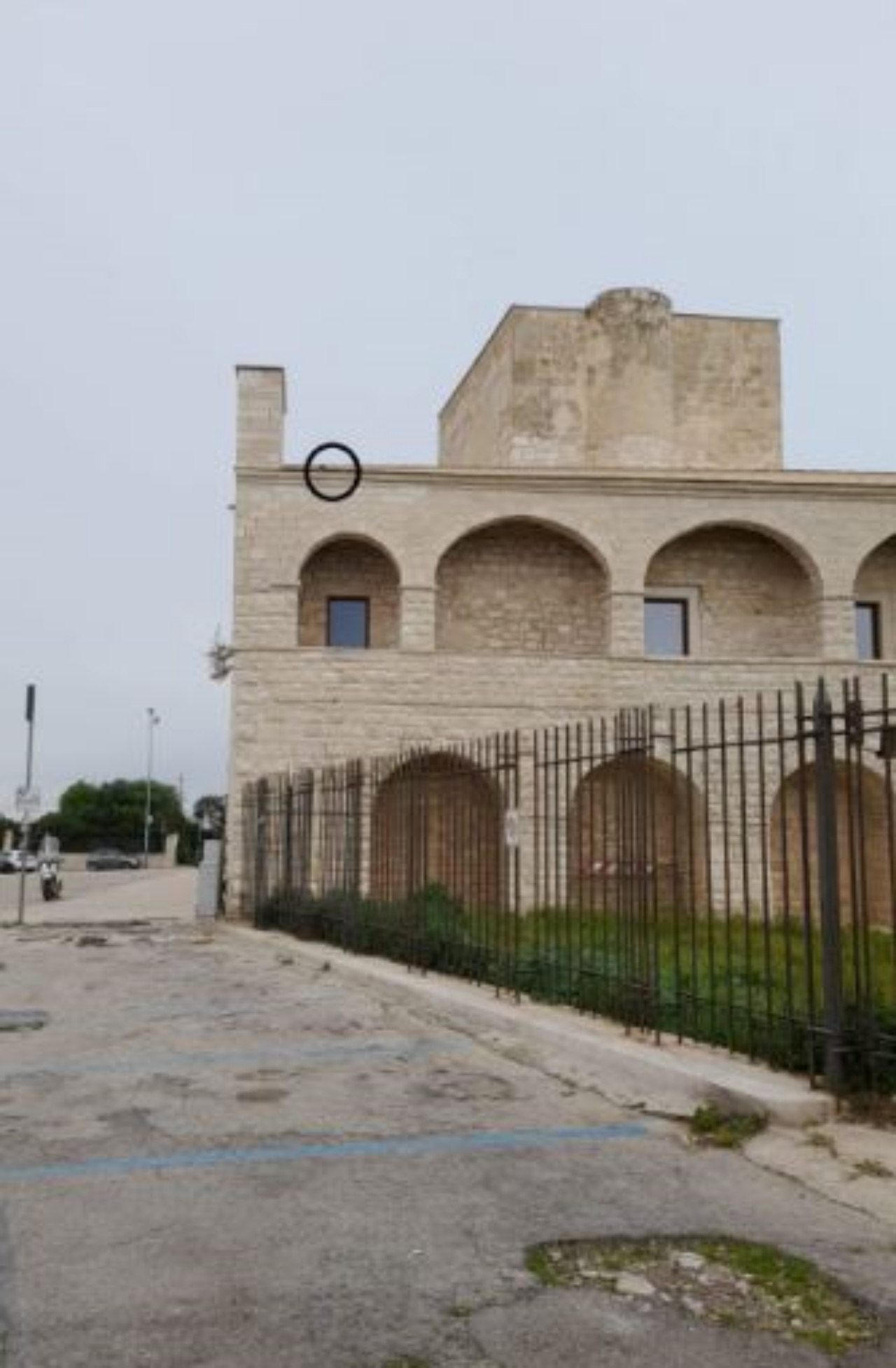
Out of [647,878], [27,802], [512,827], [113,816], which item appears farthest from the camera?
[113,816]

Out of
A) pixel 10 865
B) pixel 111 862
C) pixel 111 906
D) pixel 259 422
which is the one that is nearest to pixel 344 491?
pixel 259 422

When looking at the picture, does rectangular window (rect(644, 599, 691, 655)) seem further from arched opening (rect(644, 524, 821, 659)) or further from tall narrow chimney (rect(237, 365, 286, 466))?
tall narrow chimney (rect(237, 365, 286, 466))

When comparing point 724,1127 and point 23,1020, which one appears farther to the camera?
point 23,1020

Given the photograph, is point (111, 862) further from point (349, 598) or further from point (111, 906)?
point (349, 598)

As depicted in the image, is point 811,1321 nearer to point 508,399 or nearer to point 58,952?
point 58,952

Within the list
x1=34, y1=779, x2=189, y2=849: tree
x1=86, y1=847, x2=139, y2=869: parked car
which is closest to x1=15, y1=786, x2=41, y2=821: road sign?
x1=86, y1=847, x2=139, y2=869: parked car

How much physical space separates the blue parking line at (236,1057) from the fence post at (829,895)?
2715 millimetres

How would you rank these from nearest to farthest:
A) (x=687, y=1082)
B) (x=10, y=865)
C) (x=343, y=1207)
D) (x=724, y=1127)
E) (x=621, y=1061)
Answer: (x=343, y=1207)
(x=724, y=1127)
(x=687, y=1082)
(x=621, y=1061)
(x=10, y=865)

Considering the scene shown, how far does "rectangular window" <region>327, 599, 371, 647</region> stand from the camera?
24.1m

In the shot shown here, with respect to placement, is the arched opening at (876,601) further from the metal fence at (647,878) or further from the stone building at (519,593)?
the metal fence at (647,878)

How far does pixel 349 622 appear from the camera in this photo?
2422cm

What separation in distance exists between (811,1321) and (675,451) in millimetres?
26620

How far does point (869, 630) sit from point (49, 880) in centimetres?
1975

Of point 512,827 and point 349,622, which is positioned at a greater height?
point 349,622
